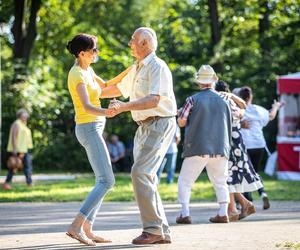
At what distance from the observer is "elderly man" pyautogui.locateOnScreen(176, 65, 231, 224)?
10.6m

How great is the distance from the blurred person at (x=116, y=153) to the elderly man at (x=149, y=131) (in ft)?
59.2

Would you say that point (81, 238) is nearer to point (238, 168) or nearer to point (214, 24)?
point (238, 168)

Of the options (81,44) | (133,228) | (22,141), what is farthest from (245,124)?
(22,141)

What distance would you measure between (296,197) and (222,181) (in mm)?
4787

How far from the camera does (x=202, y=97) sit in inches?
422

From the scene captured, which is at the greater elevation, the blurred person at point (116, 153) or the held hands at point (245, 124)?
the held hands at point (245, 124)

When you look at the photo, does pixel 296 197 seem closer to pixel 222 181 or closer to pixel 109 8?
pixel 222 181

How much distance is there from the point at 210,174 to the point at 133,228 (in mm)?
1355

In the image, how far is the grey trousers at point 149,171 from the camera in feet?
27.5

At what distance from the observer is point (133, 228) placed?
10078 millimetres

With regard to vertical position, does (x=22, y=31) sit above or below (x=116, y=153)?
A: above

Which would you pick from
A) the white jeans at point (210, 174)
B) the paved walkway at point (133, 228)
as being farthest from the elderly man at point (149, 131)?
the white jeans at point (210, 174)

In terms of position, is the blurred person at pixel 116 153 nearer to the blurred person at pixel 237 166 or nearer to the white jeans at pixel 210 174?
the blurred person at pixel 237 166

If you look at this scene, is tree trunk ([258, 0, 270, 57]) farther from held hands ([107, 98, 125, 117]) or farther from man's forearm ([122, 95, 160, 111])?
held hands ([107, 98, 125, 117])
